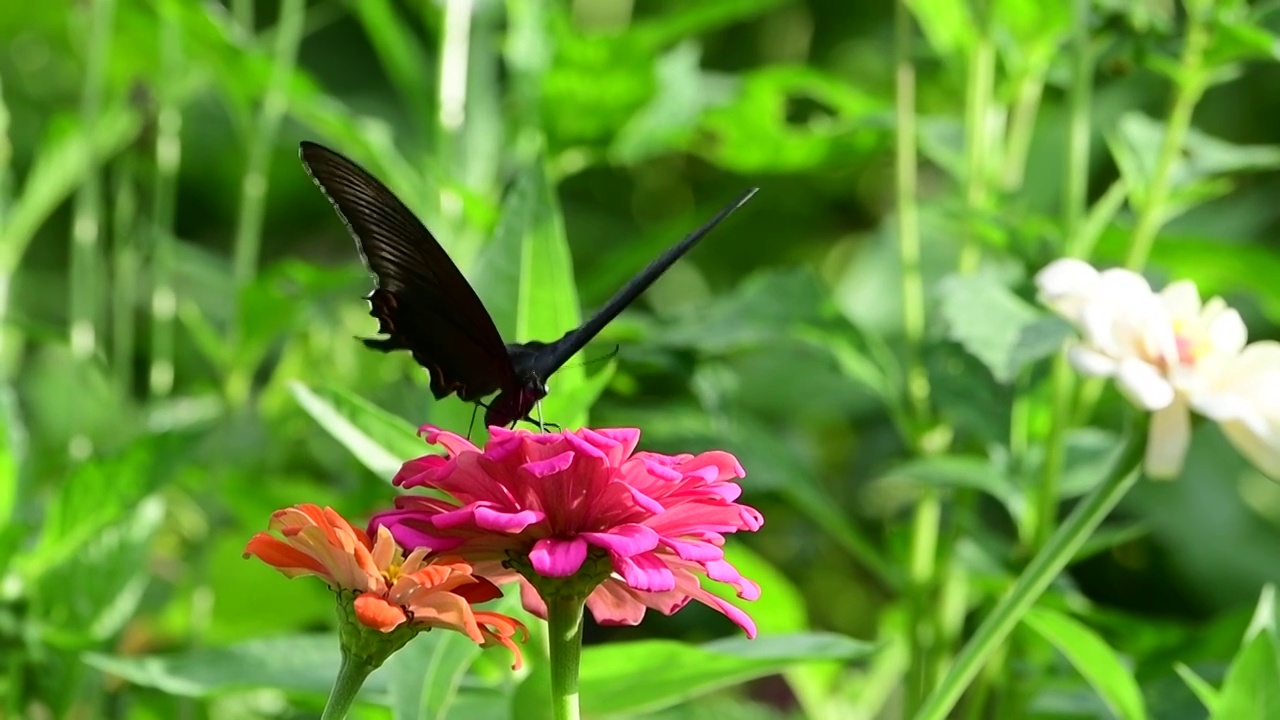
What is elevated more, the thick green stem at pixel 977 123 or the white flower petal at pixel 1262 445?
the thick green stem at pixel 977 123

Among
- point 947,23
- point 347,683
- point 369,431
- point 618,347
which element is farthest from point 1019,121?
point 347,683

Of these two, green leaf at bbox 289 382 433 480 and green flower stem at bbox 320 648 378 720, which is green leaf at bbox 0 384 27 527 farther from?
green flower stem at bbox 320 648 378 720

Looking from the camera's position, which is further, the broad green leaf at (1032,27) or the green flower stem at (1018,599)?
the broad green leaf at (1032,27)

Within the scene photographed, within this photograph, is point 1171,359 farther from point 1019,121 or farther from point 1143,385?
point 1019,121

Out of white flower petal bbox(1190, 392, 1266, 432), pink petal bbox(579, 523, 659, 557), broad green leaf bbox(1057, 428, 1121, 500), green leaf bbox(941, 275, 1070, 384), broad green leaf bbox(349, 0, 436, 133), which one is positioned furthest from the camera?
broad green leaf bbox(349, 0, 436, 133)

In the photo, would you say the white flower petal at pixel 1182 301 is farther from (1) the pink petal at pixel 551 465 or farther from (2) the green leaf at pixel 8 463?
(2) the green leaf at pixel 8 463

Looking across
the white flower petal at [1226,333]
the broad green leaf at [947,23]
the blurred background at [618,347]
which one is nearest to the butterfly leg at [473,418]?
the blurred background at [618,347]

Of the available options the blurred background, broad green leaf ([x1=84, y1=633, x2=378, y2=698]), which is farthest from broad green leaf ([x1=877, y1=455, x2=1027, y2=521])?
broad green leaf ([x1=84, y1=633, x2=378, y2=698])

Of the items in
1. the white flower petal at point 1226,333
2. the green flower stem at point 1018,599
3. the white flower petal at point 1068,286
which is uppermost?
the white flower petal at point 1068,286

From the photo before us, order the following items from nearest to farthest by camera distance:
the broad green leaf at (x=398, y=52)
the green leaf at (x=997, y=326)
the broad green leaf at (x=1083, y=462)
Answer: the green leaf at (x=997, y=326) → the broad green leaf at (x=1083, y=462) → the broad green leaf at (x=398, y=52)
